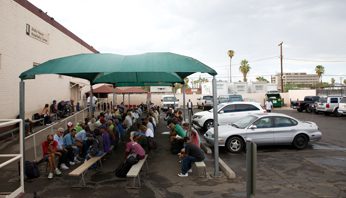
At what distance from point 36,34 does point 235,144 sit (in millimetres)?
15214

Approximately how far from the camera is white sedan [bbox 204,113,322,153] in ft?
40.0

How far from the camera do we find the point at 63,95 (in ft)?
86.0

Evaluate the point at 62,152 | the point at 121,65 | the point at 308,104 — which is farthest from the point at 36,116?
the point at 308,104

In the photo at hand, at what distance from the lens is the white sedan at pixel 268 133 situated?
1219 centimetres

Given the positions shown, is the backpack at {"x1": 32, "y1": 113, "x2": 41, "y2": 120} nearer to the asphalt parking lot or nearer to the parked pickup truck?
the asphalt parking lot

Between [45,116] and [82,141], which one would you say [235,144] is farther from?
[45,116]

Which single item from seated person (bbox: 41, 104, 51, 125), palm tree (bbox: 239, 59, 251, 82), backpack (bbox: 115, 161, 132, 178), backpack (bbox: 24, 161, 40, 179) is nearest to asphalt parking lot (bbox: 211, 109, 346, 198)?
backpack (bbox: 115, 161, 132, 178)

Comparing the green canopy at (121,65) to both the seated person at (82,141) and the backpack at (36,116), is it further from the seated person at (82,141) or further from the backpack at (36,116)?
the backpack at (36,116)

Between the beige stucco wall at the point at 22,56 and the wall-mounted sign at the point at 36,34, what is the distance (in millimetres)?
217

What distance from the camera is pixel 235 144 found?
12.2 metres

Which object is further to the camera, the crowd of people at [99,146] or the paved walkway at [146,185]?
the crowd of people at [99,146]

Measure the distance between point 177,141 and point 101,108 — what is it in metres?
22.5

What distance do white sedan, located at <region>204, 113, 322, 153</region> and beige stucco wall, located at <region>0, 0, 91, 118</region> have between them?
36.0ft

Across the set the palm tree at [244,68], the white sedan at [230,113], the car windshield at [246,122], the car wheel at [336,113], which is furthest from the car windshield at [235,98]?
the palm tree at [244,68]
